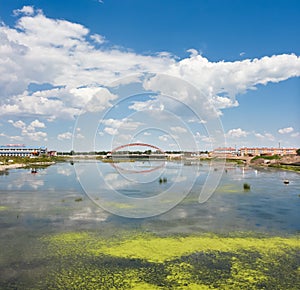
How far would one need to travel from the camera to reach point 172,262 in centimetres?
1079

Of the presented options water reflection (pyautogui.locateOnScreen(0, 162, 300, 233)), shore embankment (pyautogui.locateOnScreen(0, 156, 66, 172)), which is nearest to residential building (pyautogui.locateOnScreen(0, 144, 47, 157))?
shore embankment (pyautogui.locateOnScreen(0, 156, 66, 172))

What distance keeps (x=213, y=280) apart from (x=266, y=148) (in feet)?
523

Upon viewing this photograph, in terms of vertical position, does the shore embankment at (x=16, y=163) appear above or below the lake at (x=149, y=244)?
above

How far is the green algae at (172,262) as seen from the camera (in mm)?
9195

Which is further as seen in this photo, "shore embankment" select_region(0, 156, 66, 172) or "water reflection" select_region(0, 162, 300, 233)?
"shore embankment" select_region(0, 156, 66, 172)

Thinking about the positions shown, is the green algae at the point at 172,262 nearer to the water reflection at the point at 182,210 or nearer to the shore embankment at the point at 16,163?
the water reflection at the point at 182,210

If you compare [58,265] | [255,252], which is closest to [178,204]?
[255,252]

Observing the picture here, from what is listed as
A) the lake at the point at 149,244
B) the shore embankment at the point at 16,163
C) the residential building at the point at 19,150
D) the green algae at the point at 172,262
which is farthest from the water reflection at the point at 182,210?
the residential building at the point at 19,150

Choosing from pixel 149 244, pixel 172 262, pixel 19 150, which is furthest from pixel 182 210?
pixel 19 150

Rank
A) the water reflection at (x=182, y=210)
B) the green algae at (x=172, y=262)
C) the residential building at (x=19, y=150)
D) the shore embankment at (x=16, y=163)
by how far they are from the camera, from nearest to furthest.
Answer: the green algae at (x=172, y=262) → the water reflection at (x=182, y=210) → the shore embankment at (x=16, y=163) → the residential building at (x=19, y=150)

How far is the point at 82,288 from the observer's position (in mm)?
8883

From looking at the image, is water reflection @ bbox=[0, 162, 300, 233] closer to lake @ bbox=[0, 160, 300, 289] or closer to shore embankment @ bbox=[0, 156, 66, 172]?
lake @ bbox=[0, 160, 300, 289]

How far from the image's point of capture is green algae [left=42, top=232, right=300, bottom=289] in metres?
9.20

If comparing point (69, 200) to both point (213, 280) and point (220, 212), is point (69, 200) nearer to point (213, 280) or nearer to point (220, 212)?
point (220, 212)
